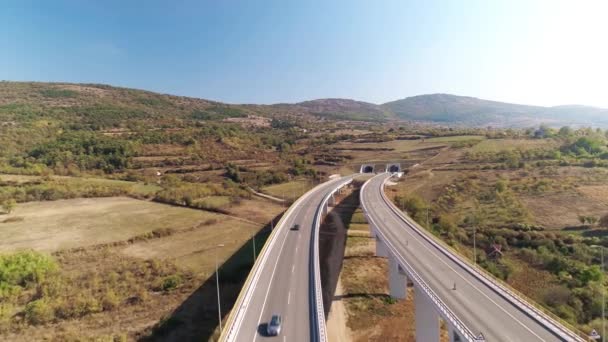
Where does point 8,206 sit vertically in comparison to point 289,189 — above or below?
above

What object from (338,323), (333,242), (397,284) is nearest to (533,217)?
(397,284)

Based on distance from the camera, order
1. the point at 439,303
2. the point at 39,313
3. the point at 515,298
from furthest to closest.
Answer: the point at 39,313 < the point at 515,298 < the point at 439,303

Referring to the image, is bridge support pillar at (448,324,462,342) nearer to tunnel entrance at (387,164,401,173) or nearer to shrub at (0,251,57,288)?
shrub at (0,251,57,288)

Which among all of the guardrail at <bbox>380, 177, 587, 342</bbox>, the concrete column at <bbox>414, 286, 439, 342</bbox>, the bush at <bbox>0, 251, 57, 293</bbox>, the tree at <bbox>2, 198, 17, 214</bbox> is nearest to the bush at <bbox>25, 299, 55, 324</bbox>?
the bush at <bbox>0, 251, 57, 293</bbox>

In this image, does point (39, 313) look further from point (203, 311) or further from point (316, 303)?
point (316, 303)

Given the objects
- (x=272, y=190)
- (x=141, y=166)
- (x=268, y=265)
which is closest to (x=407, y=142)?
(x=272, y=190)
